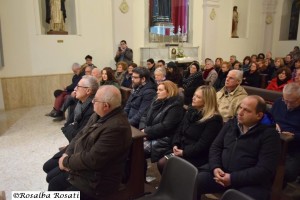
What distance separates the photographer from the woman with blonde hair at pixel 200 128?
2418 mm

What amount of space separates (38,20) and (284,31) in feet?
32.4

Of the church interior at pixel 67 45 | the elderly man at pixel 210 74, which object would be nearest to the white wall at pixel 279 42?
the church interior at pixel 67 45

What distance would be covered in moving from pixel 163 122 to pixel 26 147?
7.78 ft

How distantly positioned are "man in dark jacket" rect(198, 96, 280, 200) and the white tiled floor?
5.99 ft

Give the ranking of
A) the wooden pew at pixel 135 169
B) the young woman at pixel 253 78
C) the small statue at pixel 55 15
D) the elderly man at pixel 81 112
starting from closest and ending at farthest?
the wooden pew at pixel 135 169 → the elderly man at pixel 81 112 → the young woman at pixel 253 78 → the small statue at pixel 55 15

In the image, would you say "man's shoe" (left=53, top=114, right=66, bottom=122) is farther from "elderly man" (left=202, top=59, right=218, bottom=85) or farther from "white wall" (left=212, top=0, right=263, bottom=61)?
"white wall" (left=212, top=0, right=263, bottom=61)

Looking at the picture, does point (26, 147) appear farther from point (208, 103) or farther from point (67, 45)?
point (67, 45)

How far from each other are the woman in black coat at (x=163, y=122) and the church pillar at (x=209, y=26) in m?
7.14

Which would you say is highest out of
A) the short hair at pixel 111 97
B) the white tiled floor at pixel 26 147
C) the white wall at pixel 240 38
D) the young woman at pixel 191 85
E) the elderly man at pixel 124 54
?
the white wall at pixel 240 38

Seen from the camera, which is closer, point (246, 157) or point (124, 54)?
point (246, 157)

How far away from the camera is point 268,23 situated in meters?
11.4

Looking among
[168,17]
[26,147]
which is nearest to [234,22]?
[168,17]

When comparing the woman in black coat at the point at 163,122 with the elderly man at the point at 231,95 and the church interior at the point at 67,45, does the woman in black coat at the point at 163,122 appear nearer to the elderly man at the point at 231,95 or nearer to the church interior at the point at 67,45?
the elderly man at the point at 231,95

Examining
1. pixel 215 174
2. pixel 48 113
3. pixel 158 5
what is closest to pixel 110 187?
pixel 215 174
